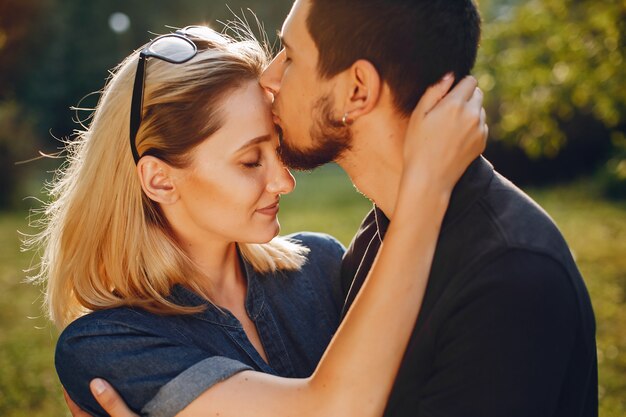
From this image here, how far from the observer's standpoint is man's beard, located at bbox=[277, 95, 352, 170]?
8.18 ft

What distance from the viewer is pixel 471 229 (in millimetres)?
2096

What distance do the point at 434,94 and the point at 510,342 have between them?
860mm

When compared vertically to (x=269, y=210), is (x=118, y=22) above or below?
below

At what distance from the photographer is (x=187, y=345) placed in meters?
2.52

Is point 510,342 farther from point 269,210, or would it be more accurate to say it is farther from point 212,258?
point 212,258

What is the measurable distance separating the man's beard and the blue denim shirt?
0.67 meters

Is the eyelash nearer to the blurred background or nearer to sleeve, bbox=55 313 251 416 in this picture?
sleeve, bbox=55 313 251 416

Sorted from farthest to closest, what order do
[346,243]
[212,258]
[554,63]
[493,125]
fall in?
[493,125], [346,243], [554,63], [212,258]

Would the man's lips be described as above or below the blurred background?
above

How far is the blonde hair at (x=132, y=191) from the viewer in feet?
8.78

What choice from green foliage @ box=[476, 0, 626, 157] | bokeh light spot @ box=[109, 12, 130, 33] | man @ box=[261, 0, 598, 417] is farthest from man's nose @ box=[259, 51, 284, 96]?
bokeh light spot @ box=[109, 12, 130, 33]

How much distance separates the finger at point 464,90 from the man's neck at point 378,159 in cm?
21

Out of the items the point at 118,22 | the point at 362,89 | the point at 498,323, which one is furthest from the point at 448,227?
the point at 118,22

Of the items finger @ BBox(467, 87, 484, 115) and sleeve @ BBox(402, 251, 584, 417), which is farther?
finger @ BBox(467, 87, 484, 115)
